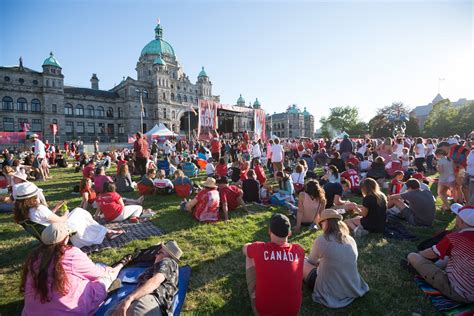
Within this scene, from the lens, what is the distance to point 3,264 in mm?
4457

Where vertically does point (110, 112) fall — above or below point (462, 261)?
above

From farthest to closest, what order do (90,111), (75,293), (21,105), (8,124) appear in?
1. (90,111)
2. (21,105)
3. (8,124)
4. (75,293)

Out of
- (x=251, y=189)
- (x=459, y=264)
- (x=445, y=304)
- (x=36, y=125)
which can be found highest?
(x=36, y=125)

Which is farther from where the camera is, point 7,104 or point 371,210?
point 7,104

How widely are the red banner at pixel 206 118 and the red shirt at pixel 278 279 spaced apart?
1608 cm

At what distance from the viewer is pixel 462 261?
120 inches

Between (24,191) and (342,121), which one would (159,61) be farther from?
(342,121)

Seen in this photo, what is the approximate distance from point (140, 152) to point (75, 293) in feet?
30.0

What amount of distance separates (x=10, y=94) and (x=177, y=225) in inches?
2150

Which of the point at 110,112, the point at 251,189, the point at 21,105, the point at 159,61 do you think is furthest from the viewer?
the point at 159,61

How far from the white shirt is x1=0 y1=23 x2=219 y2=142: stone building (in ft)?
98.4

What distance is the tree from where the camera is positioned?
8519 cm

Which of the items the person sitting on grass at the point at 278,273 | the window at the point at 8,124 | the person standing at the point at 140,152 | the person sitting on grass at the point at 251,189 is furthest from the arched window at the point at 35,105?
the person sitting on grass at the point at 278,273

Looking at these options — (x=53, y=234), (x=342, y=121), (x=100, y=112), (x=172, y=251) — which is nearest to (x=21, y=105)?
(x=100, y=112)
